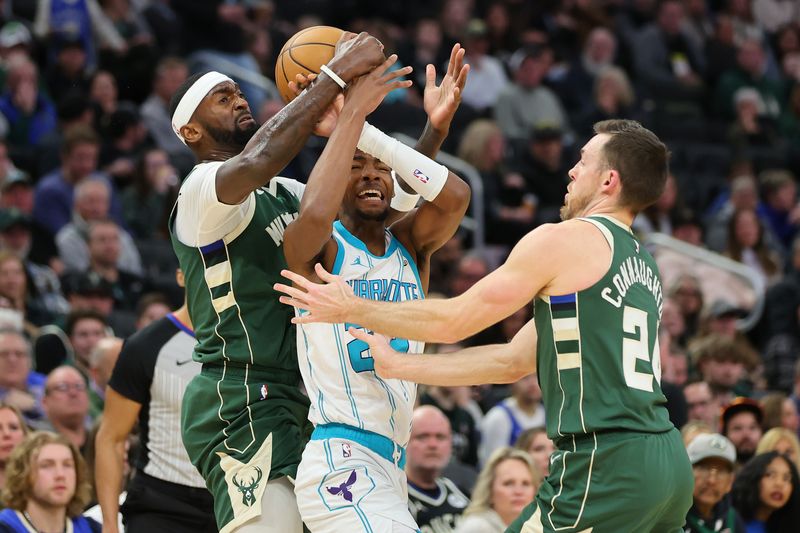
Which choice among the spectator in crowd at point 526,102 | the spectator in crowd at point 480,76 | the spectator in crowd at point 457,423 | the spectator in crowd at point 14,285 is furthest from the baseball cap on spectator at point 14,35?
the spectator in crowd at point 457,423

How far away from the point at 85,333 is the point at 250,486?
5583 millimetres

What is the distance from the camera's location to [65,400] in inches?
378

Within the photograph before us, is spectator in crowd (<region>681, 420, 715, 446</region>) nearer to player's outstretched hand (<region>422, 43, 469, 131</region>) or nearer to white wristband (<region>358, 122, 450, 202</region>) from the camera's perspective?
player's outstretched hand (<region>422, 43, 469, 131</region>)

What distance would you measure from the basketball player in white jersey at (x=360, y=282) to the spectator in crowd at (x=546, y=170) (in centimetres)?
1018

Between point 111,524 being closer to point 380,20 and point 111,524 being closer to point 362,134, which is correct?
point 362,134

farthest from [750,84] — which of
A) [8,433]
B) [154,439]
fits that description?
[154,439]

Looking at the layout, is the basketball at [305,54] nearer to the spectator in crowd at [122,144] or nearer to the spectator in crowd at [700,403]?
the spectator in crowd at [700,403]

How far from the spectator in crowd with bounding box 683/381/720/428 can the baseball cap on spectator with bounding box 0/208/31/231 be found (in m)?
6.03

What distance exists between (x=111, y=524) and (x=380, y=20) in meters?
12.4

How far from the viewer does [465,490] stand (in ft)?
33.2

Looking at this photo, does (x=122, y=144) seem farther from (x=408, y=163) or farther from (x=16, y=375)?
(x=408, y=163)

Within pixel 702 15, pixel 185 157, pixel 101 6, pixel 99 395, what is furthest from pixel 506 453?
pixel 702 15

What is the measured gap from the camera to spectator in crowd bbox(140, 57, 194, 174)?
591 inches

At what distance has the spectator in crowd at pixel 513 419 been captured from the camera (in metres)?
11.0
